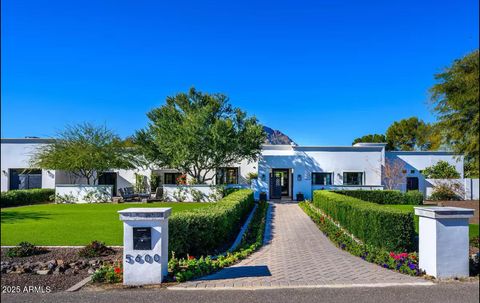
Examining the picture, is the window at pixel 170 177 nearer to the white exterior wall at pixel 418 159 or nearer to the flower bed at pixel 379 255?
the white exterior wall at pixel 418 159

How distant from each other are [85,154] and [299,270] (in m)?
21.1

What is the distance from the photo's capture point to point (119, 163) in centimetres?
2502

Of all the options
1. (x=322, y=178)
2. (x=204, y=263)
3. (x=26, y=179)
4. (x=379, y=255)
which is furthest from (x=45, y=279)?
(x=26, y=179)

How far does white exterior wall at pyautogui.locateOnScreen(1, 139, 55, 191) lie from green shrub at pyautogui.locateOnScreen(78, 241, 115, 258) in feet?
73.9

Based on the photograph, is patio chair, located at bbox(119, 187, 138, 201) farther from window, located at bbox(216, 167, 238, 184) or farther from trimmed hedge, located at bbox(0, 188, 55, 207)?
window, located at bbox(216, 167, 238, 184)

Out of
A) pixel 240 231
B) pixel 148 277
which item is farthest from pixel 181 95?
pixel 148 277

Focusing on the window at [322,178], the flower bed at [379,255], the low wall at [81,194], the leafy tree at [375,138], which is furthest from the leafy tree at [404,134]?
the flower bed at [379,255]

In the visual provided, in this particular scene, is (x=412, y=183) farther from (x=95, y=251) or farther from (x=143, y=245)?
(x=143, y=245)

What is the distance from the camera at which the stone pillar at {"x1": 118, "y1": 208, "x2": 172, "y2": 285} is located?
571 centimetres

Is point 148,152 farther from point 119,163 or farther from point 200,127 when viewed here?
point 200,127

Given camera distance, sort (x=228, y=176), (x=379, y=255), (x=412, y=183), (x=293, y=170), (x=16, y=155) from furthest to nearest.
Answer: (x=412, y=183) → (x=228, y=176) → (x=16, y=155) → (x=293, y=170) → (x=379, y=255)

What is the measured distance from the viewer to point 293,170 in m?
25.5

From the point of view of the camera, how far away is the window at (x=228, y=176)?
27.5 metres

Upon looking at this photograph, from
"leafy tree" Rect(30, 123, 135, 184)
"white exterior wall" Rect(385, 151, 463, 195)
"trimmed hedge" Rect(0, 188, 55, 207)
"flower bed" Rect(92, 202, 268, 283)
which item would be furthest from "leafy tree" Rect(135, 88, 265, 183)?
"flower bed" Rect(92, 202, 268, 283)
